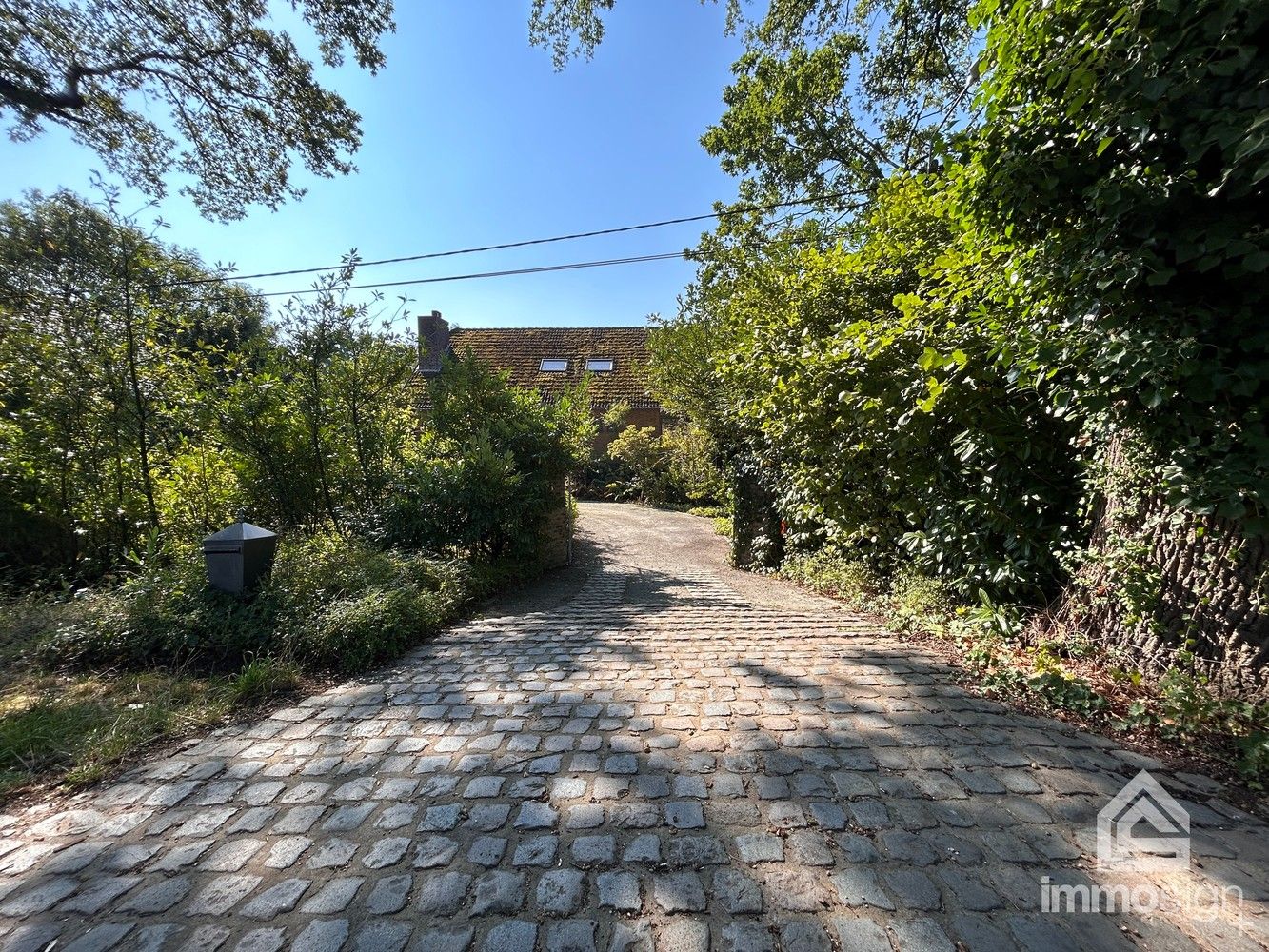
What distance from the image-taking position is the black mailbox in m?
4.05

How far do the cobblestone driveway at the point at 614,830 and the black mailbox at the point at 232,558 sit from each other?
67.4 inches

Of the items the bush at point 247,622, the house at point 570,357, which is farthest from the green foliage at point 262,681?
the house at point 570,357

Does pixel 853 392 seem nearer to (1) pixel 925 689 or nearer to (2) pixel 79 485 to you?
(1) pixel 925 689

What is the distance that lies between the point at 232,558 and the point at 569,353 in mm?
19562

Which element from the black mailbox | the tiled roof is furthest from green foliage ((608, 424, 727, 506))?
the black mailbox

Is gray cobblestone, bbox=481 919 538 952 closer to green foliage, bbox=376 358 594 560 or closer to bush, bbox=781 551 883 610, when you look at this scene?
bush, bbox=781 551 883 610

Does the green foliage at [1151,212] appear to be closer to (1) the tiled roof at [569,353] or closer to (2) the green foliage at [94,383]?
(2) the green foliage at [94,383]

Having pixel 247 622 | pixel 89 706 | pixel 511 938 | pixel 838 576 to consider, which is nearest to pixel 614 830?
pixel 511 938

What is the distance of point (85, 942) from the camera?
1.45m

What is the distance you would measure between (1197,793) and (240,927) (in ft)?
11.8

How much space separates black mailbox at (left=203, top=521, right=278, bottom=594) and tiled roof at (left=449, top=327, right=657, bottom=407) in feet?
54.3

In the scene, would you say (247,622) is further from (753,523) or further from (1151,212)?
(753,523)

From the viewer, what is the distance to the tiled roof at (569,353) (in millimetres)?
21109

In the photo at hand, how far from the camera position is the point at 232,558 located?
4055 mm
